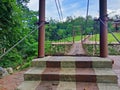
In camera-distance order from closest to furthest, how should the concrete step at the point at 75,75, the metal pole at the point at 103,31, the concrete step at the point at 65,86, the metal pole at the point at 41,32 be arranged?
the concrete step at the point at 65,86 → the concrete step at the point at 75,75 → the metal pole at the point at 103,31 → the metal pole at the point at 41,32

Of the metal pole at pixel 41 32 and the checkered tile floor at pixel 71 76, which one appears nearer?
the checkered tile floor at pixel 71 76

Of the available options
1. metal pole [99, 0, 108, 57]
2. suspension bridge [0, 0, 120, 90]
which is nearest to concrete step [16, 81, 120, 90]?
suspension bridge [0, 0, 120, 90]

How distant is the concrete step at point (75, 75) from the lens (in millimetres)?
2039

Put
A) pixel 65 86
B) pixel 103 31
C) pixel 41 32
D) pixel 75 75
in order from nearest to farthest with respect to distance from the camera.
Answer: pixel 65 86 → pixel 75 75 → pixel 103 31 → pixel 41 32

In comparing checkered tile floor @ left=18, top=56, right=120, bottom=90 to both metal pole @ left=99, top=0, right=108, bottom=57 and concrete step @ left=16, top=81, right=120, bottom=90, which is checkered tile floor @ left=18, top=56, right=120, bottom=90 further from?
metal pole @ left=99, top=0, right=108, bottom=57

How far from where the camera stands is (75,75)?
2.08 meters

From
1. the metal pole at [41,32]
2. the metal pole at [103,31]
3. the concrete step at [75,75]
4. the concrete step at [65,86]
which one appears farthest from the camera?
the metal pole at [41,32]

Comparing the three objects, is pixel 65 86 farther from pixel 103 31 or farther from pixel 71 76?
pixel 103 31

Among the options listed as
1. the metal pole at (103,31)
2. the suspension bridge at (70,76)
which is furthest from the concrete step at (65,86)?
the metal pole at (103,31)

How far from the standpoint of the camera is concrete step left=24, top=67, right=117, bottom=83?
6.69 feet

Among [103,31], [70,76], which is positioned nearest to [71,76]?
[70,76]

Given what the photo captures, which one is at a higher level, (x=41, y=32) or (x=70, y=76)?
(x=41, y=32)

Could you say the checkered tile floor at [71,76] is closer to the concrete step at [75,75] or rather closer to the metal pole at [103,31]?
the concrete step at [75,75]

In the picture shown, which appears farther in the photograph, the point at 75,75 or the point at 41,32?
the point at 41,32
